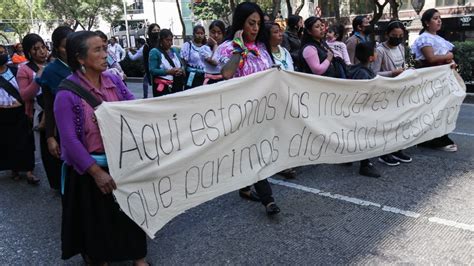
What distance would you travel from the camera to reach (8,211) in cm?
424

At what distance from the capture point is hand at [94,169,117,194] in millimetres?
2576

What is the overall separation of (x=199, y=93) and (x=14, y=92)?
3.06m

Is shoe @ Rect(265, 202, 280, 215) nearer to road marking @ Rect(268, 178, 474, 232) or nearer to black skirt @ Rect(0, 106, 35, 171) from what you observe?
road marking @ Rect(268, 178, 474, 232)

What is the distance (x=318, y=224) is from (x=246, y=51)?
1.49 metres

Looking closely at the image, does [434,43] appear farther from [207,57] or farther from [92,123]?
[92,123]

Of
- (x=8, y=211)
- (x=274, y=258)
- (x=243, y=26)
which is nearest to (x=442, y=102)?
(x=243, y=26)

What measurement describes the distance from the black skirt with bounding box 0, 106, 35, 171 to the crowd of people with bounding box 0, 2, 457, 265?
0.03 feet

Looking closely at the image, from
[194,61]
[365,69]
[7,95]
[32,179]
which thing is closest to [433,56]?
[365,69]

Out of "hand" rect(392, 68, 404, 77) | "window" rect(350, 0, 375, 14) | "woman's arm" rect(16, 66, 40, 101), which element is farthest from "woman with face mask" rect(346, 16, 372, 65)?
"window" rect(350, 0, 375, 14)

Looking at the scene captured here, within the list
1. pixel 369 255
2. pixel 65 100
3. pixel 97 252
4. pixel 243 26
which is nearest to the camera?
pixel 65 100

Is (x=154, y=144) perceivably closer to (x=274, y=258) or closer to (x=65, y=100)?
(x=65, y=100)

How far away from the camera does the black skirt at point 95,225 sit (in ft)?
8.90

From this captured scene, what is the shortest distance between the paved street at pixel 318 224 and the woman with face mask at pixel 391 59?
5.8 inches

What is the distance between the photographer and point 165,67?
6.14 meters
